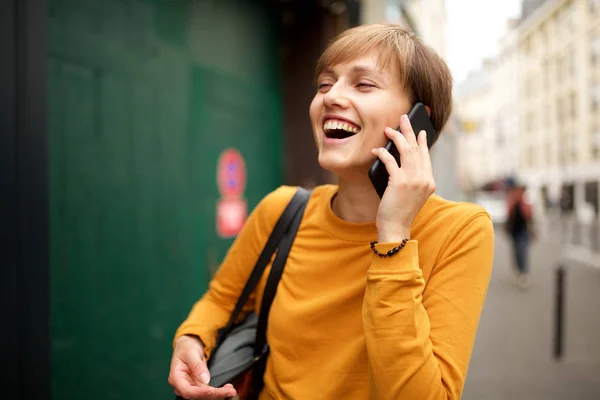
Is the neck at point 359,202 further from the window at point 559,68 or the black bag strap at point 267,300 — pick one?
the window at point 559,68

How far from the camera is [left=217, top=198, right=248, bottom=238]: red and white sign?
14.1 feet

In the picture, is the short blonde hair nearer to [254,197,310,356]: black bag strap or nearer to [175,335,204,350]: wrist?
[254,197,310,356]: black bag strap

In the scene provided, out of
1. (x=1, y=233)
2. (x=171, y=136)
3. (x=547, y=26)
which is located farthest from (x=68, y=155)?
(x=547, y=26)

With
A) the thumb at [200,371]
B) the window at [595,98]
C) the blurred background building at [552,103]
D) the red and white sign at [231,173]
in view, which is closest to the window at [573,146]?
the blurred background building at [552,103]

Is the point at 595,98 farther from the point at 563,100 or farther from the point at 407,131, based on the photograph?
the point at 407,131

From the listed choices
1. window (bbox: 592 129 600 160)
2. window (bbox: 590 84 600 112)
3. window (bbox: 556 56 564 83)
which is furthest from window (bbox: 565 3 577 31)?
window (bbox: 592 129 600 160)

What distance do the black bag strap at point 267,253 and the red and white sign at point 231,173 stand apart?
2.67m

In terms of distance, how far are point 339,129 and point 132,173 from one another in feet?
6.96

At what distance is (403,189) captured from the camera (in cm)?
125

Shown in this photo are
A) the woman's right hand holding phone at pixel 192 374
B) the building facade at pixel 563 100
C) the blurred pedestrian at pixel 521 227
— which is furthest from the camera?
the building facade at pixel 563 100

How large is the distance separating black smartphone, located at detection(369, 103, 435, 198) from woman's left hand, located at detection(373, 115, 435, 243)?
4 centimetres

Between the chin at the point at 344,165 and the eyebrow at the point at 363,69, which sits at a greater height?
the eyebrow at the point at 363,69

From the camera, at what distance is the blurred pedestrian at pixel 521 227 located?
9666mm

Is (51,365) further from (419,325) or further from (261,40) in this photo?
(261,40)
